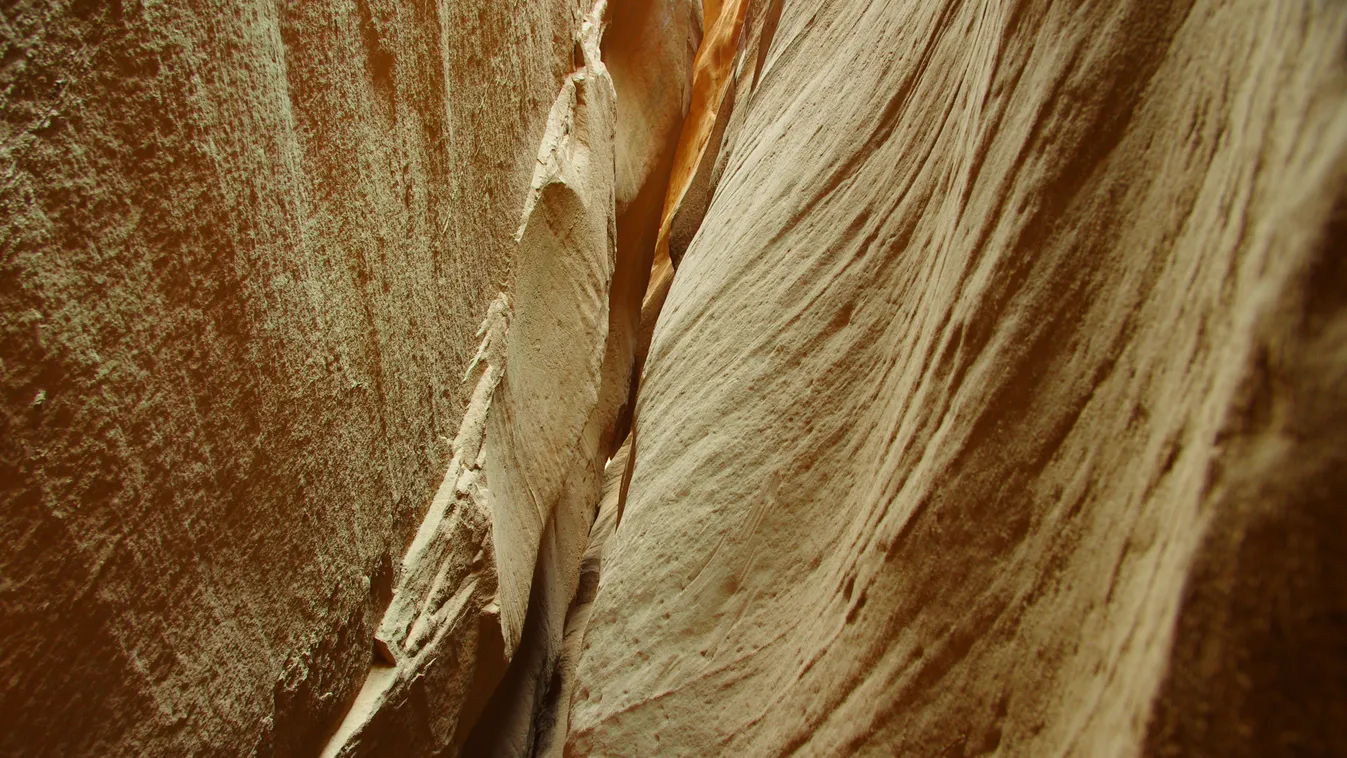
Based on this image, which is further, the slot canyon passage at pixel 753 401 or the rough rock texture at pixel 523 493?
the rough rock texture at pixel 523 493

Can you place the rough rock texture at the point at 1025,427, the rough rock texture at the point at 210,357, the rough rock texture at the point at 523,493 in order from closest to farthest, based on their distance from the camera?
1. the rough rock texture at the point at 1025,427
2. the rough rock texture at the point at 210,357
3. the rough rock texture at the point at 523,493

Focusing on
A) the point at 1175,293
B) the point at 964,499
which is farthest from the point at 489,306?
the point at 1175,293

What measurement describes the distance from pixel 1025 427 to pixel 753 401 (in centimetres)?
94

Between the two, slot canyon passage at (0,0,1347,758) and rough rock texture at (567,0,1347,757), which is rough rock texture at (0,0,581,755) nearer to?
slot canyon passage at (0,0,1347,758)

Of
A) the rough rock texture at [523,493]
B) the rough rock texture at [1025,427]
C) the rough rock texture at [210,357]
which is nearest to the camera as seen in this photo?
the rough rock texture at [1025,427]

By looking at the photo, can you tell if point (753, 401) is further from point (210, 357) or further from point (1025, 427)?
point (210, 357)

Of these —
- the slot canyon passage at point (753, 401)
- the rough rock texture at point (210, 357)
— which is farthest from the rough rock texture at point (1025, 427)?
the rough rock texture at point (210, 357)

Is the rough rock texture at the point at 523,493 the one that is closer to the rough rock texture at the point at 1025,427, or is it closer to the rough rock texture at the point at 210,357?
the rough rock texture at the point at 210,357

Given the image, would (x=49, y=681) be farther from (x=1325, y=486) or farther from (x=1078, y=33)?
(x=1078, y=33)

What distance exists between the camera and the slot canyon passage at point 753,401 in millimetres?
704

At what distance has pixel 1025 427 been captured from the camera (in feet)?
3.42

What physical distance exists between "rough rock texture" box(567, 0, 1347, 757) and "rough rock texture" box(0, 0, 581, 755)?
2.64ft

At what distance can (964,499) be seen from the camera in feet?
3.65

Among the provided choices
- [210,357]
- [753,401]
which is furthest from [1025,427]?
[210,357]
